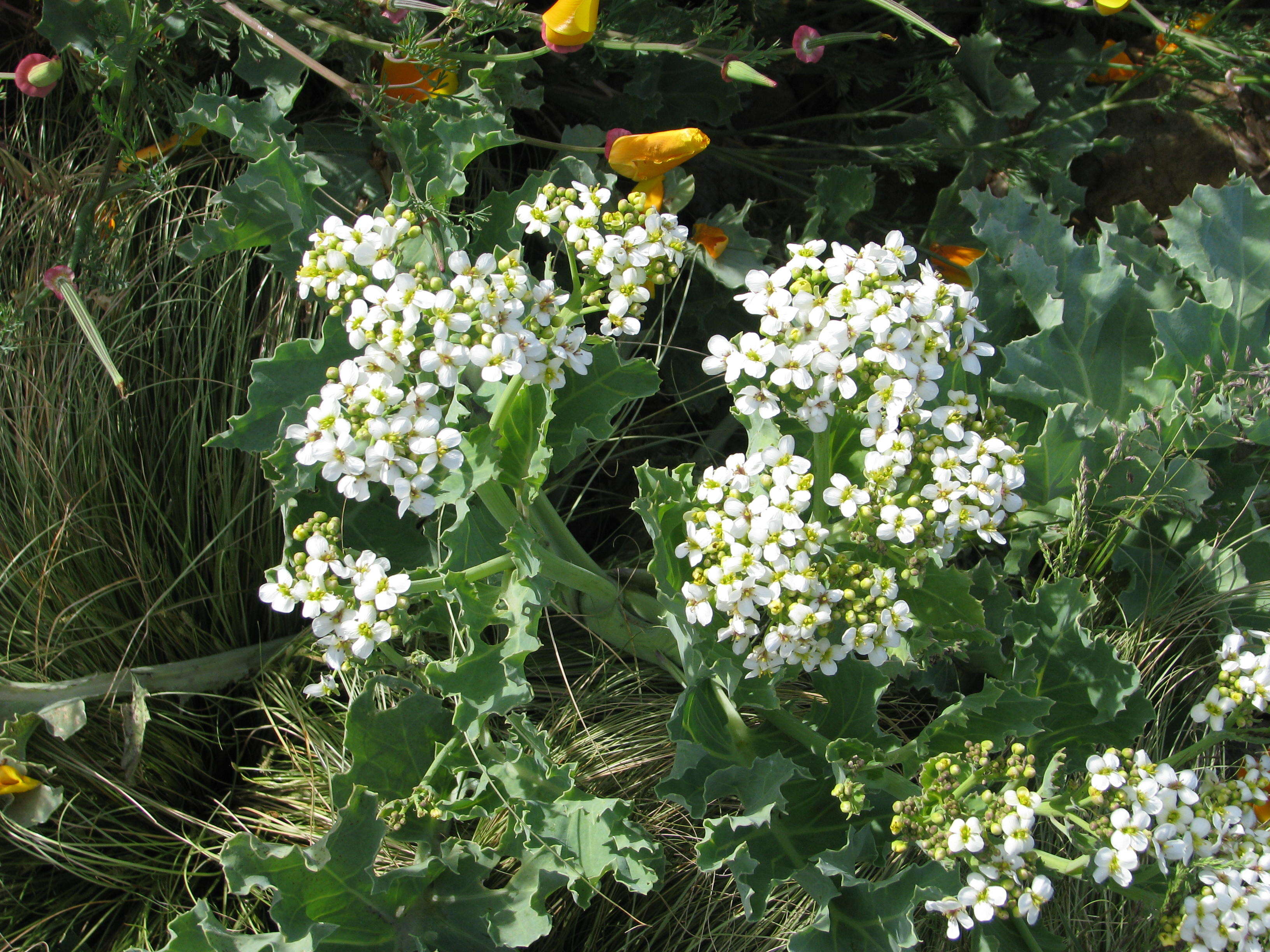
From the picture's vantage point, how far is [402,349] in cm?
132

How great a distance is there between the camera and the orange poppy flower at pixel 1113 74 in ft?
7.96

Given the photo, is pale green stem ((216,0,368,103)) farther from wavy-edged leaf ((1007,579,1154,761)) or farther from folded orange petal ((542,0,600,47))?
wavy-edged leaf ((1007,579,1154,761))

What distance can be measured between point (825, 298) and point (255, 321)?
133 cm

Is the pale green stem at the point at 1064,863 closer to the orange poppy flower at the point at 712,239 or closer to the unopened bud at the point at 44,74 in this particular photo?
the orange poppy flower at the point at 712,239

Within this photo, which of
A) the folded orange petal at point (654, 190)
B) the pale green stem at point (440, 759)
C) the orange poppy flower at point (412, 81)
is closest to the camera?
the pale green stem at point (440, 759)

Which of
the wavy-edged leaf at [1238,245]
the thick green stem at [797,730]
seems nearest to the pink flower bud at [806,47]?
the wavy-edged leaf at [1238,245]

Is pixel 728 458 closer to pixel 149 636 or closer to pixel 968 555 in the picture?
pixel 968 555

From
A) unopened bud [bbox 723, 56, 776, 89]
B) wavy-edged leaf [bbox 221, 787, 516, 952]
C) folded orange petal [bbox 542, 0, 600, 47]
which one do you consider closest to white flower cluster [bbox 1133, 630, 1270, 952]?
wavy-edged leaf [bbox 221, 787, 516, 952]

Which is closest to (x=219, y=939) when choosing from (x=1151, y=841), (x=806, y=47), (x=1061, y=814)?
(x=1061, y=814)

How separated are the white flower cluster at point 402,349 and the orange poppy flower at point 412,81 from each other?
1.87 ft

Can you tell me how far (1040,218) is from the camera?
6.55 ft

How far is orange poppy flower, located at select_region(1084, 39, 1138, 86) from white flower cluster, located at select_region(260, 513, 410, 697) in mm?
2181

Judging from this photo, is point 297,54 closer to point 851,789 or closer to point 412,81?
point 412,81

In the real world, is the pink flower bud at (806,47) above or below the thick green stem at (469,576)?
above
